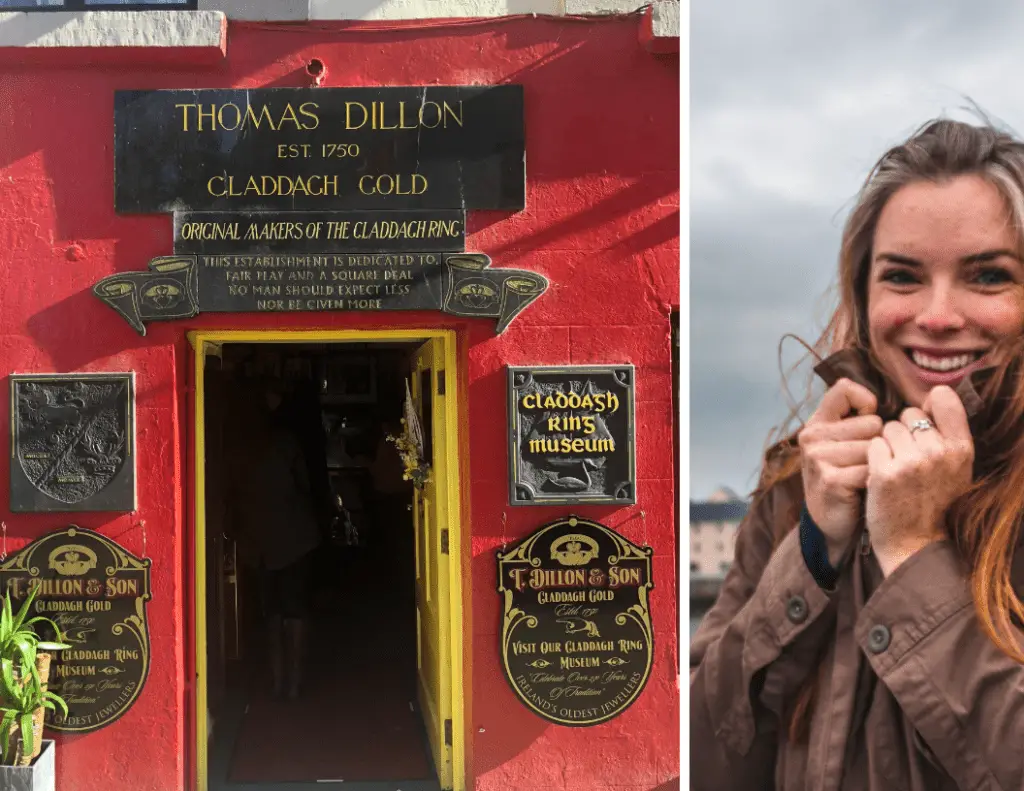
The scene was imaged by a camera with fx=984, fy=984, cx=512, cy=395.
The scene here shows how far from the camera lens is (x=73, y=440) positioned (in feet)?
14.2

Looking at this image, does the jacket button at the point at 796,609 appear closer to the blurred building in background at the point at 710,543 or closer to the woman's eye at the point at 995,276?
the blurred building in background at the point at 710,543

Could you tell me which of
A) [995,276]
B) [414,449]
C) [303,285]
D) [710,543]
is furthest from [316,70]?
[995,276]

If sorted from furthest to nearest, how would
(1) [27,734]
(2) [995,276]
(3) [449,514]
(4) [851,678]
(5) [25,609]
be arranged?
(3) [449,514] < (5) [25,609] < (1) [27,734] < (4) [851,678] < (2) [995,276]

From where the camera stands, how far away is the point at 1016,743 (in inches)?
50.6

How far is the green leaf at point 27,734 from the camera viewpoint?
3.97m

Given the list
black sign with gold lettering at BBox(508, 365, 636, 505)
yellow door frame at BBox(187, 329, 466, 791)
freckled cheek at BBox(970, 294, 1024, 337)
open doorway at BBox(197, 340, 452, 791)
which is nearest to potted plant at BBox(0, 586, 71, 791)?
yellow door frame at BBox(187, 329, 466, 791)

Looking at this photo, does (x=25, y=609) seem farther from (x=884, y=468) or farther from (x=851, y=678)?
(x=884, y=468)

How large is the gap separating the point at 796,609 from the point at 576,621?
300 centimetres

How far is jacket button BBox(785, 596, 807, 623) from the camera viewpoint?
58.8 inches

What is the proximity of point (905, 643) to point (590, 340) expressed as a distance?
314 centimetres

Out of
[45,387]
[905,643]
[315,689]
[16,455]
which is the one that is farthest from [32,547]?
[905,643]

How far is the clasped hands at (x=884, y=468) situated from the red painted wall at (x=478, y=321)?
9.90 feet

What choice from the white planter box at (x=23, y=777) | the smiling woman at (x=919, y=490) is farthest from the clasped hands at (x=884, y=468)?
the white planter box at (x=23, y=777)

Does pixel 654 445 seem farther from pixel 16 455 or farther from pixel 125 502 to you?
pixel 16 455
